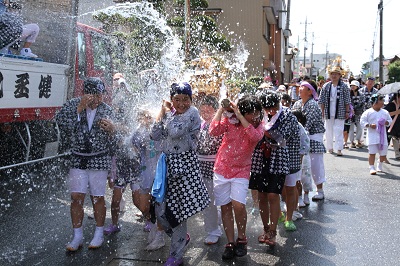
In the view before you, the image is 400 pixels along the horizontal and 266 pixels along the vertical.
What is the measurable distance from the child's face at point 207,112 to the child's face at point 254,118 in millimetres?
551

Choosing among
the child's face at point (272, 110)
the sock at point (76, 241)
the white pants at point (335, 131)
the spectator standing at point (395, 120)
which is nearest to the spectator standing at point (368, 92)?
the spectator standing at point (395, 120)

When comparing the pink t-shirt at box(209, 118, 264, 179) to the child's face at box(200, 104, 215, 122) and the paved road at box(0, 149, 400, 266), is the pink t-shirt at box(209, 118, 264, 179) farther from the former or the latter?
the paved road at box(0, 149, 400, 266)

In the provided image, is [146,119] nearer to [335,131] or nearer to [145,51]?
[145,51]

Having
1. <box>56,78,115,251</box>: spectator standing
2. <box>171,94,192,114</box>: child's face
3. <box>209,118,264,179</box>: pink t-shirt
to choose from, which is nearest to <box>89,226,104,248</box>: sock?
<box>56,78,115,251</box>: spectator standing

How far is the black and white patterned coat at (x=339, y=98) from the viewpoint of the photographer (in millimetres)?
10508

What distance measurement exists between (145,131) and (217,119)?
29.8 inches

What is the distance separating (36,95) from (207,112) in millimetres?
3398

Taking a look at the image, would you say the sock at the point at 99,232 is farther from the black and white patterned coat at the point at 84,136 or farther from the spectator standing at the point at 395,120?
the spectator standing at the point at 395,120

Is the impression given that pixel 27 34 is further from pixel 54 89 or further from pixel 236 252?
pixel 236 252

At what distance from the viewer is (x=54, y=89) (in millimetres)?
7508

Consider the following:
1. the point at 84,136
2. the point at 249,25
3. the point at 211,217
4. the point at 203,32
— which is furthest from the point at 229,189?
the point at 249,25

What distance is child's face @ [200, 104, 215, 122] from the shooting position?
16.1ft

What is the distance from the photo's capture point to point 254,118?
176 inches

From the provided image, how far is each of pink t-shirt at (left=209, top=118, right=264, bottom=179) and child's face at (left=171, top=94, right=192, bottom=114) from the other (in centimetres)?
41
